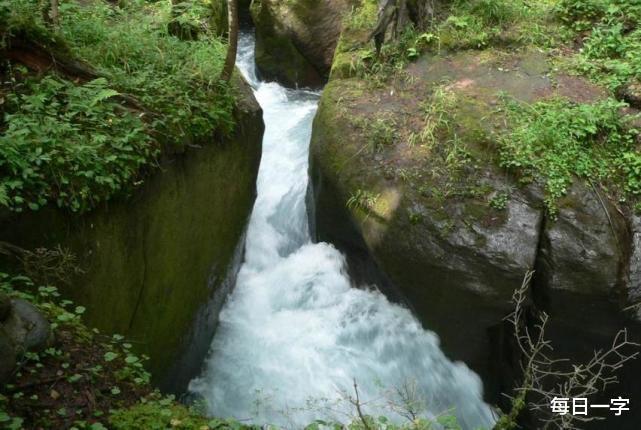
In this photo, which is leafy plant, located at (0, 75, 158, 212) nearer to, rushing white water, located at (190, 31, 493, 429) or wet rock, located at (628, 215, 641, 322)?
rushing white water, located at (190, 31, 493, 429)

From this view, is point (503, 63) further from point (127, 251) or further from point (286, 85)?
point (286, 85)

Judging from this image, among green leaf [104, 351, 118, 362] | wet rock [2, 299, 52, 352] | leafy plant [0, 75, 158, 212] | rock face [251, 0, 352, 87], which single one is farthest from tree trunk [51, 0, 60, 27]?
rock face [251, 0, 352, 87]

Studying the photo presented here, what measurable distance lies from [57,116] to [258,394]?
335 cm

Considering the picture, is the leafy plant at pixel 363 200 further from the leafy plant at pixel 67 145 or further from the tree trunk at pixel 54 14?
the tree trunk at pixel 54 14

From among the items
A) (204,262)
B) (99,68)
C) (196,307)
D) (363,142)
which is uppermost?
(99,68)

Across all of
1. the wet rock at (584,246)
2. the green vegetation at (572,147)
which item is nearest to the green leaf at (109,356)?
the wet rock at (584,246)

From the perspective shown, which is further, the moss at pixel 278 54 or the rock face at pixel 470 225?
the moss at pixel 278 54

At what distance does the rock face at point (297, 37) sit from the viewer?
11250 mm

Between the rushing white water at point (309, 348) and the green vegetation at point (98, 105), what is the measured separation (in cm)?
228

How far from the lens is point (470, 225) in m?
5.28

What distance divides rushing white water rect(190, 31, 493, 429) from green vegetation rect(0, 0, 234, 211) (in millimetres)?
2279

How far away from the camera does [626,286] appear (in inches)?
191

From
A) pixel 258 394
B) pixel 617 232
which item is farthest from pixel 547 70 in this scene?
pixel 258 394

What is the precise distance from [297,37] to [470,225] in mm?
7487
